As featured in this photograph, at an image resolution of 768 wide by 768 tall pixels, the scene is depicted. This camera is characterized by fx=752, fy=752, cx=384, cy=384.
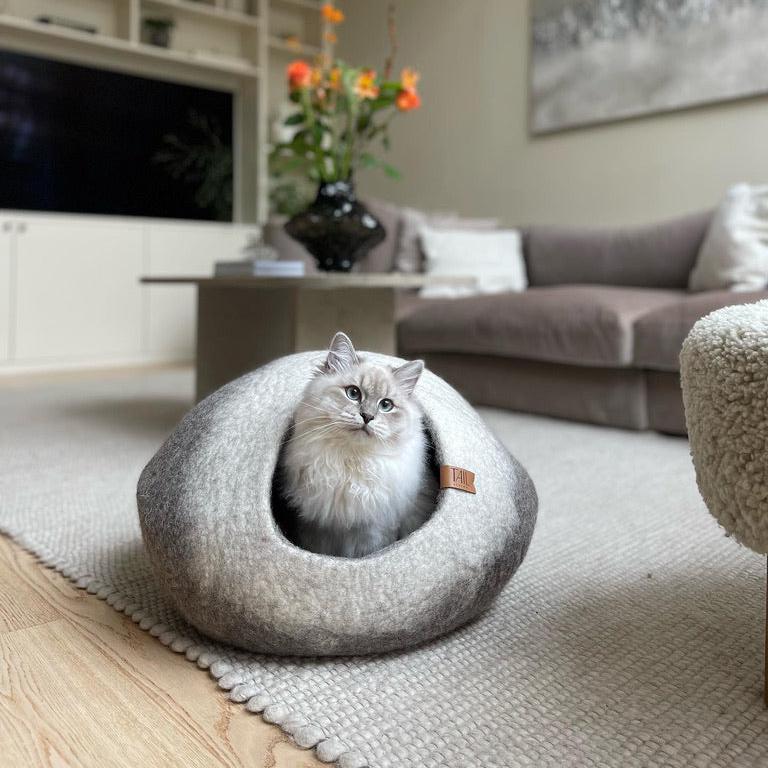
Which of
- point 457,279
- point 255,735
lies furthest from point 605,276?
point 255,735

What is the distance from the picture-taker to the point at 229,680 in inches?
35.9

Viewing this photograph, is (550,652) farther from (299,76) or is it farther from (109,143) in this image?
(109,143)

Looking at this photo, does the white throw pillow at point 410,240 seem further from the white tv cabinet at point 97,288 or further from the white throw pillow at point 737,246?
the white throw pillow at point 737,246

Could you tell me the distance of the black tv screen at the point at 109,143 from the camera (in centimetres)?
423

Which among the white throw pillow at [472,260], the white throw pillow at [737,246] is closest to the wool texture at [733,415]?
the white throw pillow at [737,246]

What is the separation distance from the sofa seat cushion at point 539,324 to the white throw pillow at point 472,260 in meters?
0.38

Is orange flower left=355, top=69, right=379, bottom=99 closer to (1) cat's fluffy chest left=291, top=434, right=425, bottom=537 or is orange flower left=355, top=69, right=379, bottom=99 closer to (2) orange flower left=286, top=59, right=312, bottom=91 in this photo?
(2) orange flower left=286, top=59, right=312, bottom=91

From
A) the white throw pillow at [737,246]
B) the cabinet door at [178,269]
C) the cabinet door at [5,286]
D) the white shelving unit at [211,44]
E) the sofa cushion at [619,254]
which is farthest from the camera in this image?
the cabinet door at [178,269]

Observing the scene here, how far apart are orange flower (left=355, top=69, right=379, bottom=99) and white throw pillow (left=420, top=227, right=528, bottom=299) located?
1185mm

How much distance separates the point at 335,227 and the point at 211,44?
3410mm

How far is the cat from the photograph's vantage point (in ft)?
3.16

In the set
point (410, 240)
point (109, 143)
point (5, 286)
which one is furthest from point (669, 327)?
point (109, 143)

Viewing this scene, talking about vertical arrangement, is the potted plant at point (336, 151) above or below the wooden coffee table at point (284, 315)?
above

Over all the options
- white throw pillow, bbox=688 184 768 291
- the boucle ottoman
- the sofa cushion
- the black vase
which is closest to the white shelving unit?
the sofa cushion
